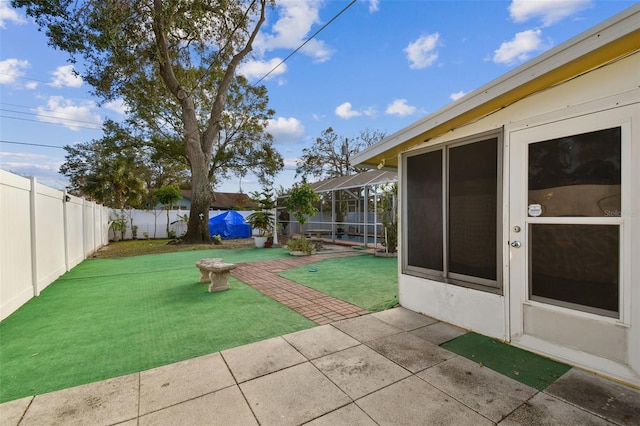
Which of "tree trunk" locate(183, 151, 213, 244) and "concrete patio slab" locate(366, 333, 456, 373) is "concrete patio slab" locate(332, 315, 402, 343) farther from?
"tree trunk" locate(183, 151, 213, 244)

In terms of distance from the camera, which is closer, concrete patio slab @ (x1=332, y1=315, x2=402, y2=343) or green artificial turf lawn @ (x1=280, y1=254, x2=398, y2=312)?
concrete patio slab @ (x1=332, y1=315, x2=402, y2=343)

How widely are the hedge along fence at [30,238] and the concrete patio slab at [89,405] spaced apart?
2.48 metres

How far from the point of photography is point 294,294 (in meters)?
4.86

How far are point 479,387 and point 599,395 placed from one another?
2.58 feet

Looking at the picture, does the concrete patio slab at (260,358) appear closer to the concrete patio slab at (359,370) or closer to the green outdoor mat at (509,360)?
the concrete patio slab at (359,370)

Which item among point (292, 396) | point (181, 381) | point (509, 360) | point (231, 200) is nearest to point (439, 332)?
point (509, 360)

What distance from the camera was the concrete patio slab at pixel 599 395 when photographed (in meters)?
1.88

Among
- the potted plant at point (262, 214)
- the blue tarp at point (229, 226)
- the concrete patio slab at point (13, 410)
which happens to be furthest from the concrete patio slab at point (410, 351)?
the blue tarp at point (229, 226)

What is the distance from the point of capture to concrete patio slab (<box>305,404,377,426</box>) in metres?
1.83

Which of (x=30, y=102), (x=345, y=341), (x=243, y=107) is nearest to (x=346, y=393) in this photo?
(x=345, y=341)

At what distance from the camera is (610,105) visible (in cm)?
226

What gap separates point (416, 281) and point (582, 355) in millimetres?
1718

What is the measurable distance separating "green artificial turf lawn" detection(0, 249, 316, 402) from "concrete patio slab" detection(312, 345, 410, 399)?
0.84 meters

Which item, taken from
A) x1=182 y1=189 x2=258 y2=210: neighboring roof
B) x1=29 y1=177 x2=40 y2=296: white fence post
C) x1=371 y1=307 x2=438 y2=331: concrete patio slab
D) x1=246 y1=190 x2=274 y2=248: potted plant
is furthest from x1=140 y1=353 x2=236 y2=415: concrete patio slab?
x1=182 y1=189 x2=258 y2=210: neighboring roof
